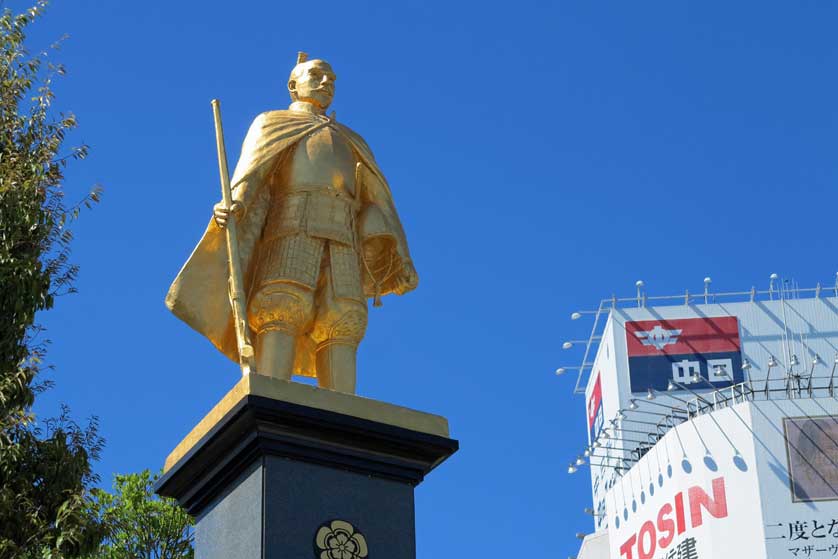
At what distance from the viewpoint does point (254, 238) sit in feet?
27.8

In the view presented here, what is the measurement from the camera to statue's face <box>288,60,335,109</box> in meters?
9.20

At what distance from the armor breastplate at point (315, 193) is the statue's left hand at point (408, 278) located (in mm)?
393

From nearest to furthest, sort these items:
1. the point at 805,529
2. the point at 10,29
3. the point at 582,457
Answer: the point at 10,29 < the point at 805,529 < the point at 582,457

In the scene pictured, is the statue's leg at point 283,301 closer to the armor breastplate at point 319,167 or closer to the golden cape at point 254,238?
Result: the golden cape at point 254,238

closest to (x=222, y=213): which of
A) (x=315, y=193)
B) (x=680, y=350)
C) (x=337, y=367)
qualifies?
(x=315, y=193)

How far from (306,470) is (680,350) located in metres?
47.4

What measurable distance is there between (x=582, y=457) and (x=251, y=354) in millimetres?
45316

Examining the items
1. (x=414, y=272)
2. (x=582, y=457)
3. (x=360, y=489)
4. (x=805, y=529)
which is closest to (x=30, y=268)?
(x=414, y=272)

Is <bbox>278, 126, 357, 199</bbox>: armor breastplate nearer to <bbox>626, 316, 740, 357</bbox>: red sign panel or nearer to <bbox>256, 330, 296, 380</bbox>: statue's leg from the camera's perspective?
<bbox>256, 330, 296, 380</bbox>: statue's leg

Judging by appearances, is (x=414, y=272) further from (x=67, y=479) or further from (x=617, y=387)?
(x=617, y=387)

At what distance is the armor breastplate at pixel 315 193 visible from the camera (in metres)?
8.51

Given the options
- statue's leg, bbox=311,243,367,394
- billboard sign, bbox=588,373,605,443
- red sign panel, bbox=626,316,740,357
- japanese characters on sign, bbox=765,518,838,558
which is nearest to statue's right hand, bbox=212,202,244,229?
statue's leg, bbox=311,243,367,394

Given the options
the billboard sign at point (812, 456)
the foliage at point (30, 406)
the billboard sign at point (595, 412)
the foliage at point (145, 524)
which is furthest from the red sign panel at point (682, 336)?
the foliage at point (30, 406)

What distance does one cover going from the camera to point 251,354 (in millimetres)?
7816
